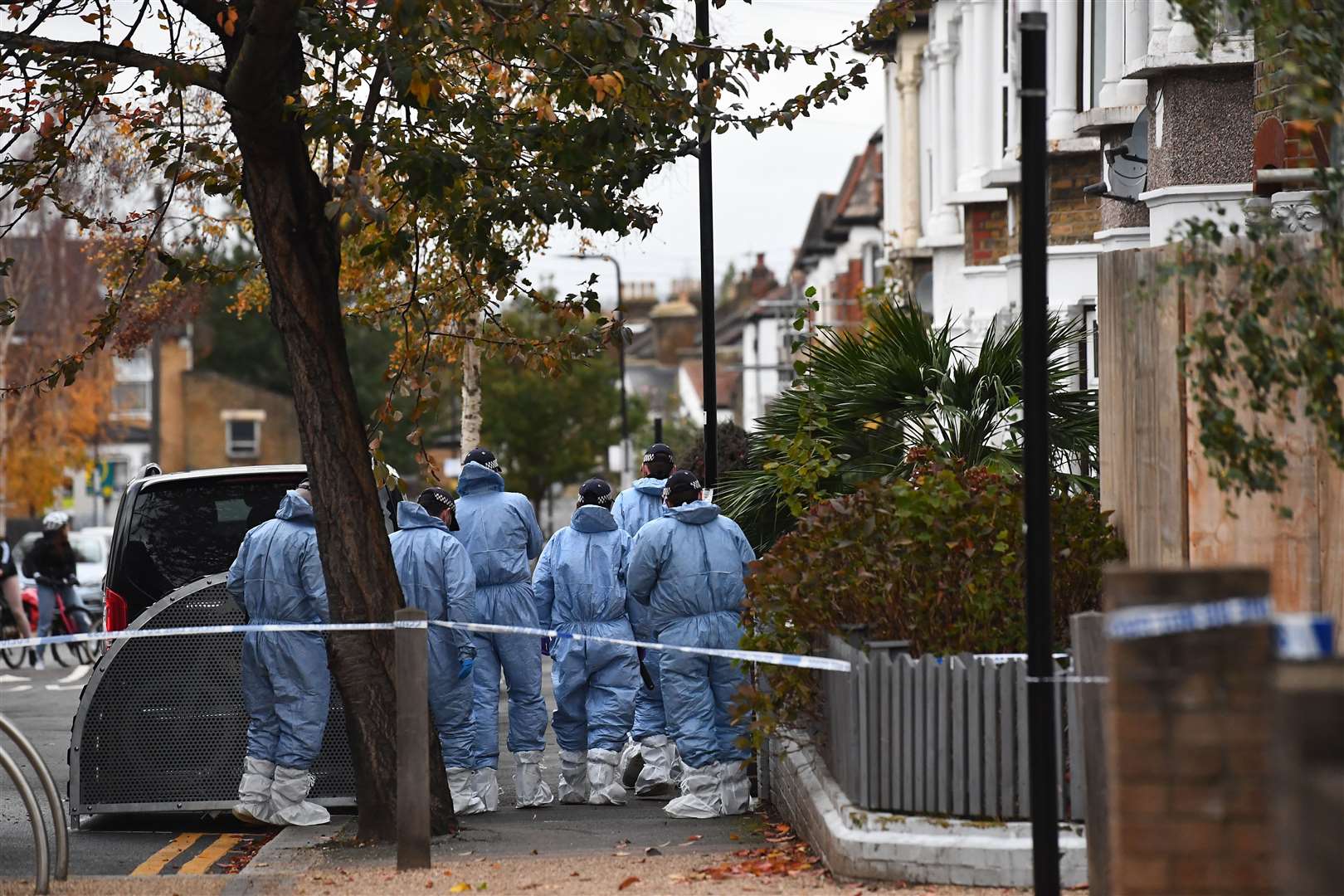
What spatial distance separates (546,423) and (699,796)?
4453cm

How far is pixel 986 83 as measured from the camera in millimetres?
19281

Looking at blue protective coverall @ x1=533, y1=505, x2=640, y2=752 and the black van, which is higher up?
the black van

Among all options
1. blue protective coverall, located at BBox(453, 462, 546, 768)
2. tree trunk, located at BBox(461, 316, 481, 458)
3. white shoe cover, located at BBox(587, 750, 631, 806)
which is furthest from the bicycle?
white shoe cover, located at BBox(587, 750, 631, 806)

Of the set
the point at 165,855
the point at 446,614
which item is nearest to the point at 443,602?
the point at 446,614

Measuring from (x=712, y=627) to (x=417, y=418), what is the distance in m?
1.91

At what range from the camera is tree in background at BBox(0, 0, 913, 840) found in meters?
8.72

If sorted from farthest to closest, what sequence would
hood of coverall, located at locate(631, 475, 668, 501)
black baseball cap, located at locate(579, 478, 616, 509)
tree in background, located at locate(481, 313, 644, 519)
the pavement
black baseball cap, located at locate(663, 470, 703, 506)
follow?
1. tree in background, located at locate(481, 313, 644, 519)
2. hood of coverall, located at locate(631, 475, 668, 501)
3. black baseball cap, located at locate(579, 478, 616, 509)
4. black baseball cap, located at locate(663, 470, 703, 506)
5. the pavement

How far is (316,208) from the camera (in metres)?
8.99

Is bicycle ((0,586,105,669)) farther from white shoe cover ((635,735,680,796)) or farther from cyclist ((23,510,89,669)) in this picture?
white shoe cover ((635,735,680,796))

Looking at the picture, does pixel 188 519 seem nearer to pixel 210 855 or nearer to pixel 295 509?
pixel 295 509

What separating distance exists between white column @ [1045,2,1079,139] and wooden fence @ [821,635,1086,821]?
8.82 meters

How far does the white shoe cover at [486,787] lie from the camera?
1021cm

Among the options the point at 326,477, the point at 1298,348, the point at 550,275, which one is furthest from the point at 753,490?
the point at 550,275

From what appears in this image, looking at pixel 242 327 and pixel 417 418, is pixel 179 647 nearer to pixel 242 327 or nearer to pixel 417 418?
pixel 417 418
